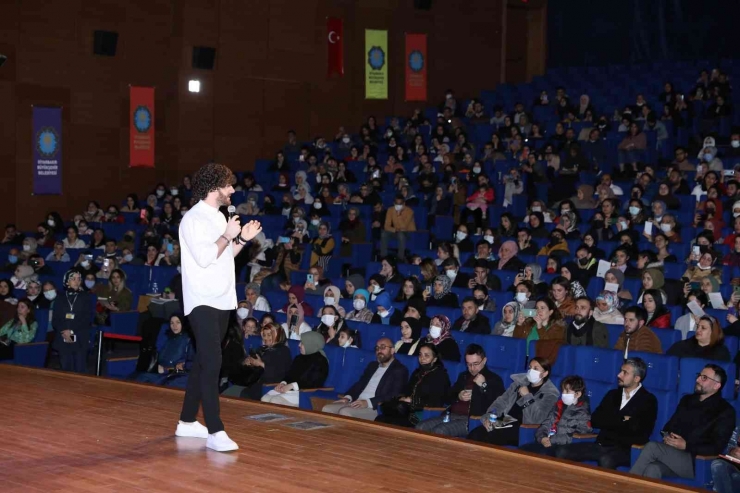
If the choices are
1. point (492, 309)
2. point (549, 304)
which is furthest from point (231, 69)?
point (549, 304)

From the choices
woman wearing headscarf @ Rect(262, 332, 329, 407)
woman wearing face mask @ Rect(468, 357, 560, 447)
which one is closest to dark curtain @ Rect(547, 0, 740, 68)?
woman wearing headscarf @ Rect(262, 332, 329, 407)

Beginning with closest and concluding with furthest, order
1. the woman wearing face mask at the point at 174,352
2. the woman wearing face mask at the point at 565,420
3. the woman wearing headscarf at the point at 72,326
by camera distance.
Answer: the woman wearing face mask at the point at 565,420 → the woman wearing face mask at the point at 174,352 → the woman wearing headscarf at the point at 72,326

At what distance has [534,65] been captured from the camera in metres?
18.7

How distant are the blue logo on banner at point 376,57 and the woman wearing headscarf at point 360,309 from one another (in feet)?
29.2

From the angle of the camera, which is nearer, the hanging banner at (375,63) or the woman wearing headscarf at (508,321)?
the woman wearing headscarf at (508,321)

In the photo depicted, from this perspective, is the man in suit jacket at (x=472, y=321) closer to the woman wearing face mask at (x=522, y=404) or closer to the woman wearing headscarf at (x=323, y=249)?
the woman wearing face mask at (x=522, y=404)

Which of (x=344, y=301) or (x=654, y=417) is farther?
(x=344, y=301)

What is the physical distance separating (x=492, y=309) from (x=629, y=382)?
2.49m

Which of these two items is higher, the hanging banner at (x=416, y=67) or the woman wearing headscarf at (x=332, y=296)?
the hanging banner at (x=416, y=67)

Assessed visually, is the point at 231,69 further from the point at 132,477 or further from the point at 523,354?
the point at 132,477

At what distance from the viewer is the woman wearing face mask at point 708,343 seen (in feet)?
20.2

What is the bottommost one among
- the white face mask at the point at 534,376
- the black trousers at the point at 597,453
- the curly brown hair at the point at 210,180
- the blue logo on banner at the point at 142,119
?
the black trousers at the point at 597,453

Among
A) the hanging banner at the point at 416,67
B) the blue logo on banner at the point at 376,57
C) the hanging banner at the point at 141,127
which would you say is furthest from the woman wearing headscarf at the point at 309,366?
the hanging banner at the point at 416,67

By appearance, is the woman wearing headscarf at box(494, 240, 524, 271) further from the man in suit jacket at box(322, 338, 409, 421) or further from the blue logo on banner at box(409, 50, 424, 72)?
the blue logo on banner at box(409, 50, 424, 72)
